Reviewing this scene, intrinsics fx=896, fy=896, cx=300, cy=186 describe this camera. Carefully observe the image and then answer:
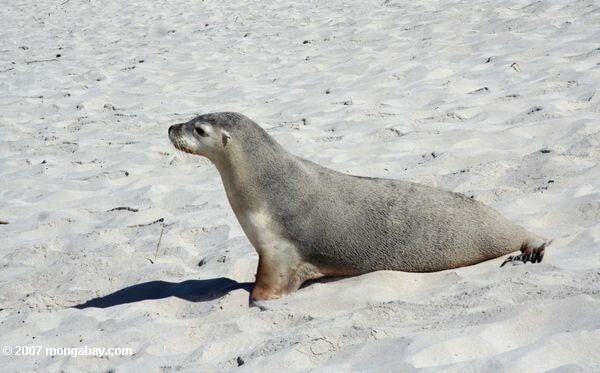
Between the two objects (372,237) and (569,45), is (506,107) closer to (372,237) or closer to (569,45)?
(569,45)

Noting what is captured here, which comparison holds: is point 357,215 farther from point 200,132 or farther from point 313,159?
point 313,159

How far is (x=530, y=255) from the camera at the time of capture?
3775 millimetres

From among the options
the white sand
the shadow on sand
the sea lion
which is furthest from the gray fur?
the shadow on sand

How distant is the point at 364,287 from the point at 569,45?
4.80 metres

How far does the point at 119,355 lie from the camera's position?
139 inches

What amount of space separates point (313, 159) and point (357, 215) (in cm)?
216

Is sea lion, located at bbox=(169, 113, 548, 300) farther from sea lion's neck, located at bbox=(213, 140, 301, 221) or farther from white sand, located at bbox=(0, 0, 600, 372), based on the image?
white sand, located at bbox=(0, 0, 600, 372)

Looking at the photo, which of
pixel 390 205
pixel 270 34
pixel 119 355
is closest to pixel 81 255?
pixel 119 355

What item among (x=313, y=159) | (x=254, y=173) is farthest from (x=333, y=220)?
(x=313, y=159)

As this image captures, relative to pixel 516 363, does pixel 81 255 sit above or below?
below

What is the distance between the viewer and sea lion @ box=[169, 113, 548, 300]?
159 inches

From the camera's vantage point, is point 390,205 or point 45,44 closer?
point 390,205

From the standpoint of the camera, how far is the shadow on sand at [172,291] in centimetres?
418

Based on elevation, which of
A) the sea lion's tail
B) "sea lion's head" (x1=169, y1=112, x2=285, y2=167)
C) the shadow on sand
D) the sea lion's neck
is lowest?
the shadow on sand
